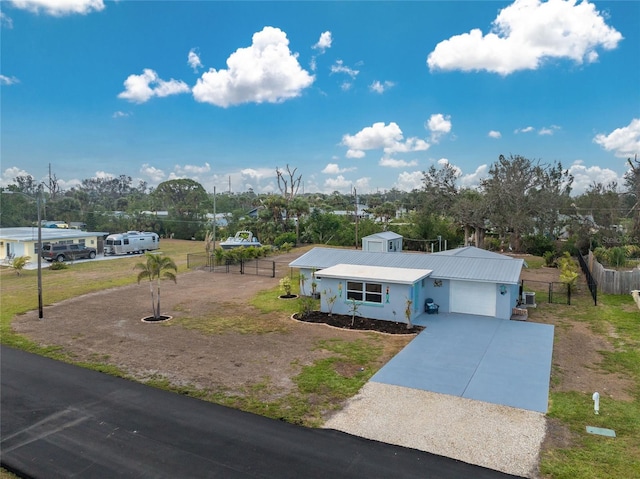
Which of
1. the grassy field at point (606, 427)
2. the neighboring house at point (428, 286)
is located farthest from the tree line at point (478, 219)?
the grassy field at point (606, 427)

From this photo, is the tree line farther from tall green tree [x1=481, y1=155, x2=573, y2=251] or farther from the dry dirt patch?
the dry dirt patch

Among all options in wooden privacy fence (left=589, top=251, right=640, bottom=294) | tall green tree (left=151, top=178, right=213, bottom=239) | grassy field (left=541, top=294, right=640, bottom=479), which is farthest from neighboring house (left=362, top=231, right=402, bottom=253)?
tall green tree (left=151, top=178, right=213, bottom=239)

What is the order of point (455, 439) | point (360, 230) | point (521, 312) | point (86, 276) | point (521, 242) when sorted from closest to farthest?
point (455, 439) → point (521, 312) → point (86, 276) → point (521, 242) → point (360, 230)

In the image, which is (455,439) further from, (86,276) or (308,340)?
(86,276)

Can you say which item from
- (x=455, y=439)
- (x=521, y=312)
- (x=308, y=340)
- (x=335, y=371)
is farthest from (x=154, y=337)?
(x=521, y=312)

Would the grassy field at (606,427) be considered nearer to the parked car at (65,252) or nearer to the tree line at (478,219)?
the tree line at (478,219)

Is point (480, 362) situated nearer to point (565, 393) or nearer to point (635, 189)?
point (565, 393)
